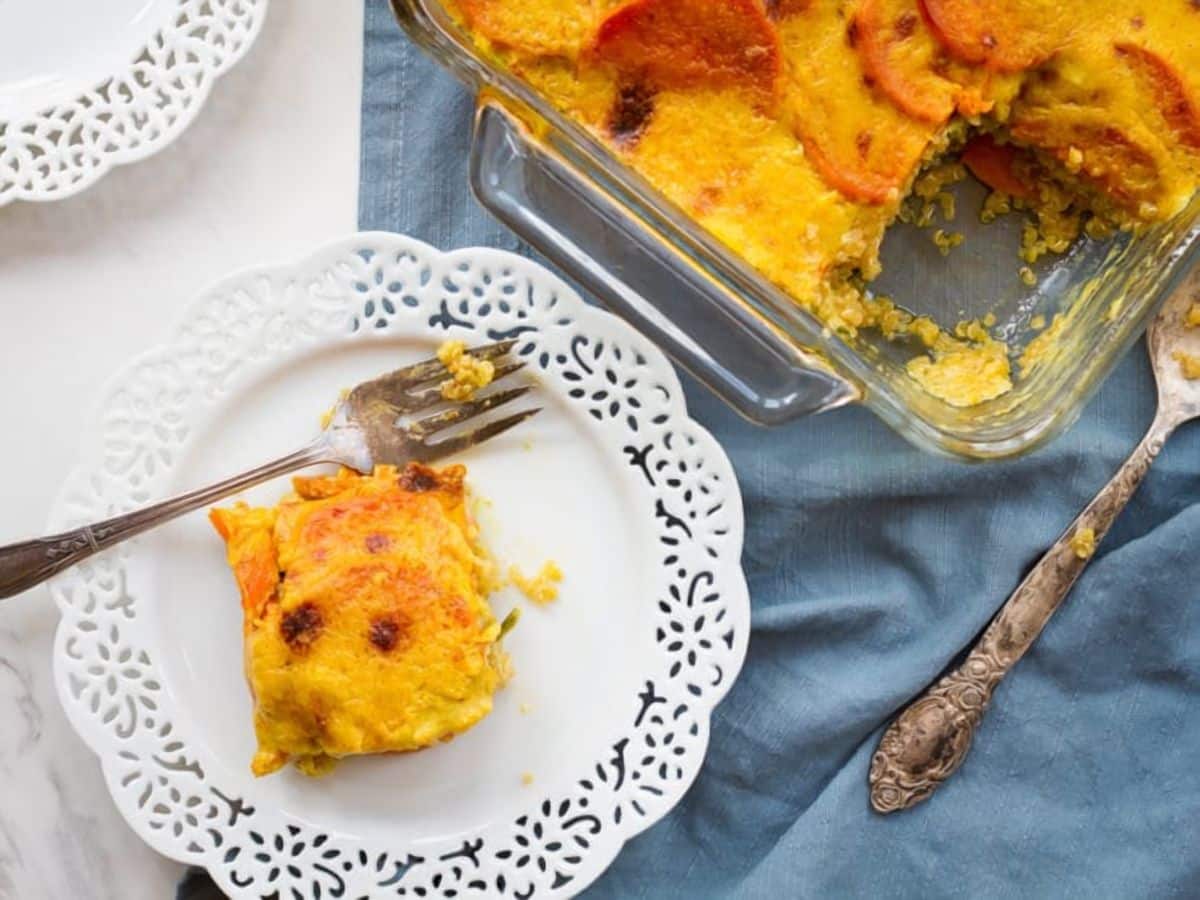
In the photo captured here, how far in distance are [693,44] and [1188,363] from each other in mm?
913

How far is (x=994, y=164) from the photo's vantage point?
2203 millimetres

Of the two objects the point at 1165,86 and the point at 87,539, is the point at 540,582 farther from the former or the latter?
the point at 1165,86

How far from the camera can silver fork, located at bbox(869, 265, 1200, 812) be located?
215cm

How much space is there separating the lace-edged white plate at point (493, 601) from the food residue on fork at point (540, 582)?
0.06 ft

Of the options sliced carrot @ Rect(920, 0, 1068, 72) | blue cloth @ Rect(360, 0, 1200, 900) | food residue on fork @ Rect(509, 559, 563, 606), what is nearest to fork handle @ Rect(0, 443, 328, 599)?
food residue on fork @ Rect(509, 559, 563, 606)

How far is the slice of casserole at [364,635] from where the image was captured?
190cm

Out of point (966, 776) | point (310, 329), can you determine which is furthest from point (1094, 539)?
point (310, 329)

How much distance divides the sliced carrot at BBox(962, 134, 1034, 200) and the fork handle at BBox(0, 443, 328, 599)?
117 cm

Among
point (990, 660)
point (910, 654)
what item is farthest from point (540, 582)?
point (990, 660)

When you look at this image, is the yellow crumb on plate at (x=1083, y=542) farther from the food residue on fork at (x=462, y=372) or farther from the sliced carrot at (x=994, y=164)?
the food residue on fork at (x=462, y=372)

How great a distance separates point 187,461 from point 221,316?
22 cm

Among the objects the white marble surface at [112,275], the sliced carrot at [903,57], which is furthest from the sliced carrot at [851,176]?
the white marble surface at [112,275]

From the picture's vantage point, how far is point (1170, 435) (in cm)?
218

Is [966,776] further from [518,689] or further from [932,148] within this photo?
[932,148]
